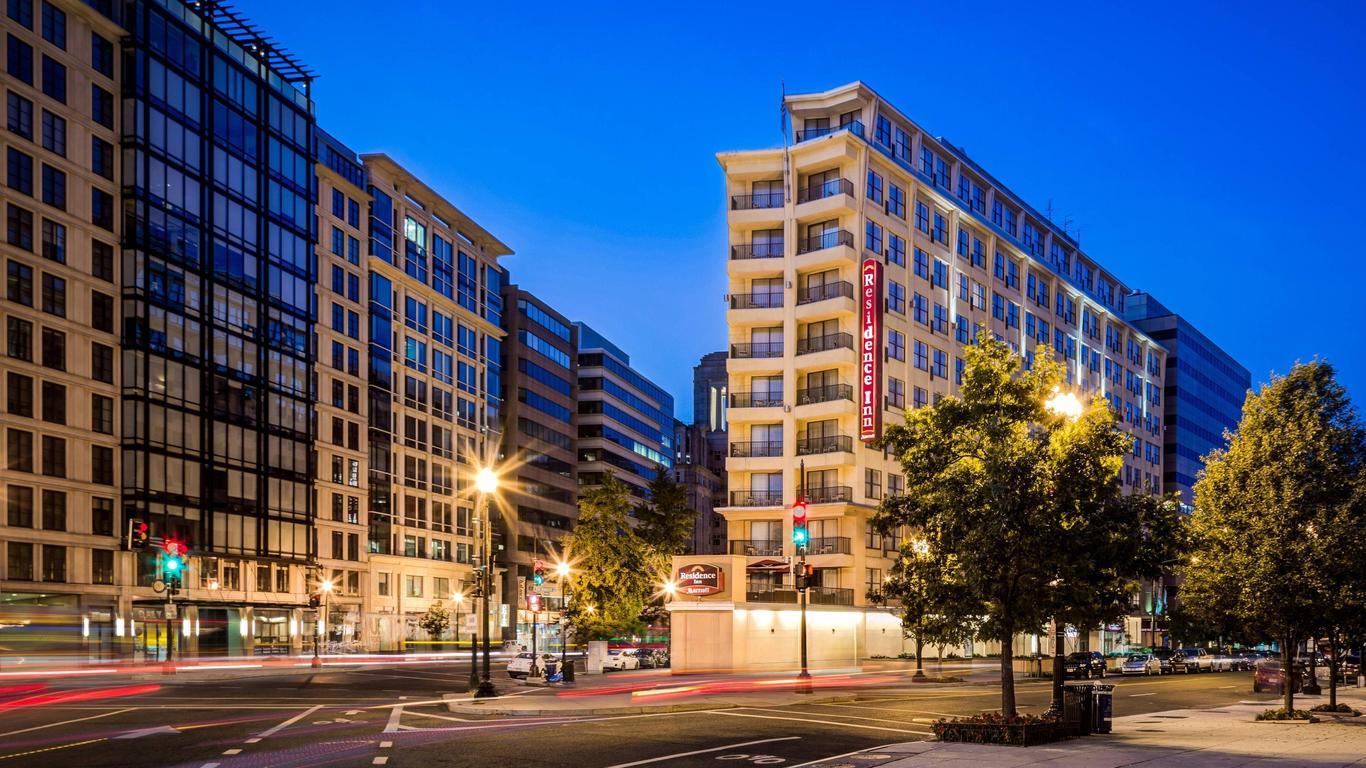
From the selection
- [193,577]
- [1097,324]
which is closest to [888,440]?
[193,577]

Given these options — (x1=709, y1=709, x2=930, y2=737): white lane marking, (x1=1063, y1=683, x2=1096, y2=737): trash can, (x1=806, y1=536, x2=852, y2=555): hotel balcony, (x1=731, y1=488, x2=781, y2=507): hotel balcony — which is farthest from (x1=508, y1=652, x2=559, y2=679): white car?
(x1=1063, y1=683, x2=1096, y2=737): trash can

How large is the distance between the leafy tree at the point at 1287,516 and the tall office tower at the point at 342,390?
76567mm

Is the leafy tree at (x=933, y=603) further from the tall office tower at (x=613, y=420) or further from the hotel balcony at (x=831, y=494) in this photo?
the tall office tower at (x=613, y=420)

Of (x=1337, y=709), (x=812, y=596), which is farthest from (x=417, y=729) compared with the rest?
(x=812, y=596)

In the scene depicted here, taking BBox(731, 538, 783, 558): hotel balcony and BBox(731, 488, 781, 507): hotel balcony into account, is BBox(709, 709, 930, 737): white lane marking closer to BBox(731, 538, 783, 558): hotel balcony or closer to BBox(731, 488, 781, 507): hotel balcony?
BBox(731, 538, 783, 558): hotel balcony

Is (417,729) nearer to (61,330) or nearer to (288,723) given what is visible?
(288,723)

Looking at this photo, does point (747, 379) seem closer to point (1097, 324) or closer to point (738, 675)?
point (738, 675)

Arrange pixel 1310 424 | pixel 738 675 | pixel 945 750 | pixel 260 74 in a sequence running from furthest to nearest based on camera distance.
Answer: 1. pixel 260 74
2. pixel 738 675
3. pixel 1310 424
4. pixel 945 750

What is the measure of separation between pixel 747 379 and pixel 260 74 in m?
43.7

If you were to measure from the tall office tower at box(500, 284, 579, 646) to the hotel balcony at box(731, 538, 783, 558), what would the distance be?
51825 millimetres

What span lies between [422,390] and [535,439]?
23664 mm

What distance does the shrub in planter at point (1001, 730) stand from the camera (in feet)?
84.4

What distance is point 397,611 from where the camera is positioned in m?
107

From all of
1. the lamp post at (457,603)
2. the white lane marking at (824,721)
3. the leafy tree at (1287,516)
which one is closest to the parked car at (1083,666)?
the leafy tree at (1287,516)
